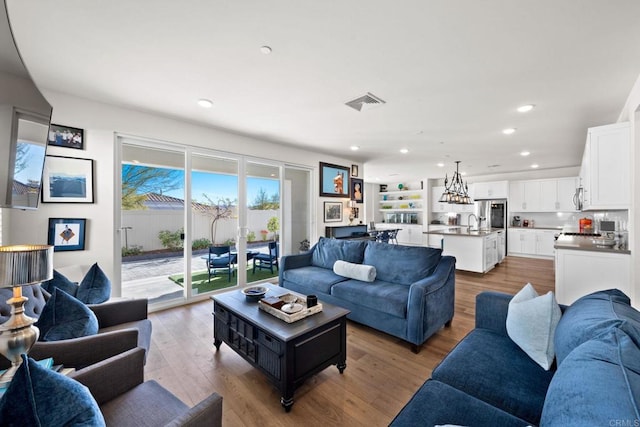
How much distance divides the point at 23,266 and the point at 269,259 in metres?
3.81

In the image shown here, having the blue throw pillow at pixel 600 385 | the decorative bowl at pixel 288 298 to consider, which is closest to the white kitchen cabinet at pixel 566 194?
the blue throw pillow at pixel 600 385

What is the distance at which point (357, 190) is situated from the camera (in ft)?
21.4

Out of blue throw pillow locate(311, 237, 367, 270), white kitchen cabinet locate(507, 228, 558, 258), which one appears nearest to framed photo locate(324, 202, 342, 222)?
blue throw pillow locate(311, 237, 367, 270)

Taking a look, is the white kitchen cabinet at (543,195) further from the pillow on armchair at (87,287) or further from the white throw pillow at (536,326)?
the pillow on armchair at (87,287)

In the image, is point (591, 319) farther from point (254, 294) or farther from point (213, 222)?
point (213, 222)

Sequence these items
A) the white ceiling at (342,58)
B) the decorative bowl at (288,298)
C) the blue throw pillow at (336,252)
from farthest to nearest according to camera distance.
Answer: the blue throw pillow at (336,252), the decorative bowl at (288,298), the white ceiling at (342,58)

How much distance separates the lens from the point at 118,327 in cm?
207

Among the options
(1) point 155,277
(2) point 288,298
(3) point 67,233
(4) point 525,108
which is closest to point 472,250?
(4) point 525,108

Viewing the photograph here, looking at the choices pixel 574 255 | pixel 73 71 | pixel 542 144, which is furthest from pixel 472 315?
pixel 73 71

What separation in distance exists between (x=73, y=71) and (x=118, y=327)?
7.64 feet

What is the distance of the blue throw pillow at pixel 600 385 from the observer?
0.69m

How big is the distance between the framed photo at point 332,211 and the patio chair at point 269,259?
53.1 inches

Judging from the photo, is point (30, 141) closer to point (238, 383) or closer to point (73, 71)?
point (73, 71)

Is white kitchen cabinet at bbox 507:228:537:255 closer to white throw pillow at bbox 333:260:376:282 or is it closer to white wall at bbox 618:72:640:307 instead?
white wall at bbox 618:72:640:307
